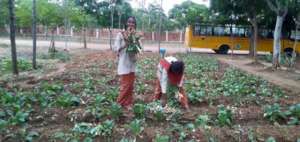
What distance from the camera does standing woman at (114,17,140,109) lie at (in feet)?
29.3

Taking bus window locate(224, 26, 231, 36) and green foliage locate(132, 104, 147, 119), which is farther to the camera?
bus window locate(224, 26, 231, 36)

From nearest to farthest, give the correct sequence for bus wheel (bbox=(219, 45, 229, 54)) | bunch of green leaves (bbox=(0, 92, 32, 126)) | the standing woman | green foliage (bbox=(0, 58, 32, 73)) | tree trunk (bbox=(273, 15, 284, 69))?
bunch of green leaves (bbox=(0, 92, 32, 126)) < the standing woman < green foliage (bbox=(0, 58, 32, 73)) < tree trunk (bbox=(273, 15, 284, 69)) < bus wheel (bbox=(219, 45, 229, 54))

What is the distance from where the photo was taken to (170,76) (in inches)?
357

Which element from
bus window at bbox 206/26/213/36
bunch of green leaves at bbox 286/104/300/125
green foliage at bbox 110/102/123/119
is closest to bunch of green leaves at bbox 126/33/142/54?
green foliage at bbox 110/102/123/119

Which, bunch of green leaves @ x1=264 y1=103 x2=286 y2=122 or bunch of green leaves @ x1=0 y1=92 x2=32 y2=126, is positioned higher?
bunch of green leaves @ x1=0 y1=92 x2=32 y2=126

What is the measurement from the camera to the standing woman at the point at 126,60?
8.93 meters

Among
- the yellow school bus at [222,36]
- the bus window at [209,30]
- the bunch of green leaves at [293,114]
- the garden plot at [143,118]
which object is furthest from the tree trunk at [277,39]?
the bunch of green leaves at [293,114]

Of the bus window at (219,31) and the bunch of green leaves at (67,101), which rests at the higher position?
the bus window at (219,31)

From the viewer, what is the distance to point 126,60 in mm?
9055

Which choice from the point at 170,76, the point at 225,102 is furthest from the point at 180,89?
the point at 225,102

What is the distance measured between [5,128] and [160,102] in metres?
3.31

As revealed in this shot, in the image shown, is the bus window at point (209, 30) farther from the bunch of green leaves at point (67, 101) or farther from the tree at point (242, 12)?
the bunch of green leaves at point (67, 101)

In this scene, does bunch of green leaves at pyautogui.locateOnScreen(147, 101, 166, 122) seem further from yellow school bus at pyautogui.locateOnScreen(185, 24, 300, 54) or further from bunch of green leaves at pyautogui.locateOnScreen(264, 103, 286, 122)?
yellow school bus at pyautogui.locateOnScreen(185, 24, 300, 54)

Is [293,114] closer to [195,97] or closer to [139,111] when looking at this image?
[195,97]
